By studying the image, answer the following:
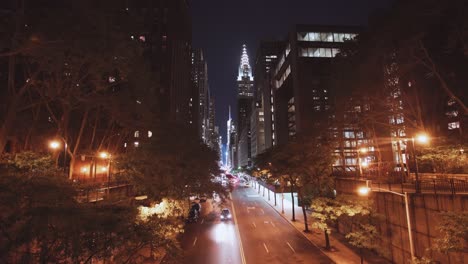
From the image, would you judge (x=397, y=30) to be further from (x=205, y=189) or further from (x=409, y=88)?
(x=205, y=189)

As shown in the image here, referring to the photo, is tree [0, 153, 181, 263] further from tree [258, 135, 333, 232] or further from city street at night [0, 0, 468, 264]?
tree [258, 135, 333, 232]

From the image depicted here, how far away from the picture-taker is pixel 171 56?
8512 cm

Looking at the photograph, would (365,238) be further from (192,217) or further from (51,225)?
(192,217)

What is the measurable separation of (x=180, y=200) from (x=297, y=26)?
7253cm

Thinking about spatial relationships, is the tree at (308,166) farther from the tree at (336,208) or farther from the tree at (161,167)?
the tree at (161,167)

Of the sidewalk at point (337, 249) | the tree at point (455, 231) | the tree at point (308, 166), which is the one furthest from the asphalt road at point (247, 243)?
the tree at point (455, 231)

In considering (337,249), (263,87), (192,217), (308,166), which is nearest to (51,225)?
(337,249)

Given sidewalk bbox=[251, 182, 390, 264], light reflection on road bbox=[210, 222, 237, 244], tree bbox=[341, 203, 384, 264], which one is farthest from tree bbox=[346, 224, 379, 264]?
light reflection on road bbox=[210, 222, 237, 244]

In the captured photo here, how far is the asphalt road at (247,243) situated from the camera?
22984 millimetres

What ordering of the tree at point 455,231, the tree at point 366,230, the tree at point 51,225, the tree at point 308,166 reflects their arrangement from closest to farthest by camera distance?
the tree at point 51,225 < the tree at point 455,231 < the tree at point 366,230 < the tree at point 308,166

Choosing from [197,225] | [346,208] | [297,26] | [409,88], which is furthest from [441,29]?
[297,26]

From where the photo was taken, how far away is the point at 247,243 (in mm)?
27578

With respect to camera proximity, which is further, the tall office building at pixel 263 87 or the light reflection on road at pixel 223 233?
the tall office building at pixel 263 87

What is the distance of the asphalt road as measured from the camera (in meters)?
23.0
